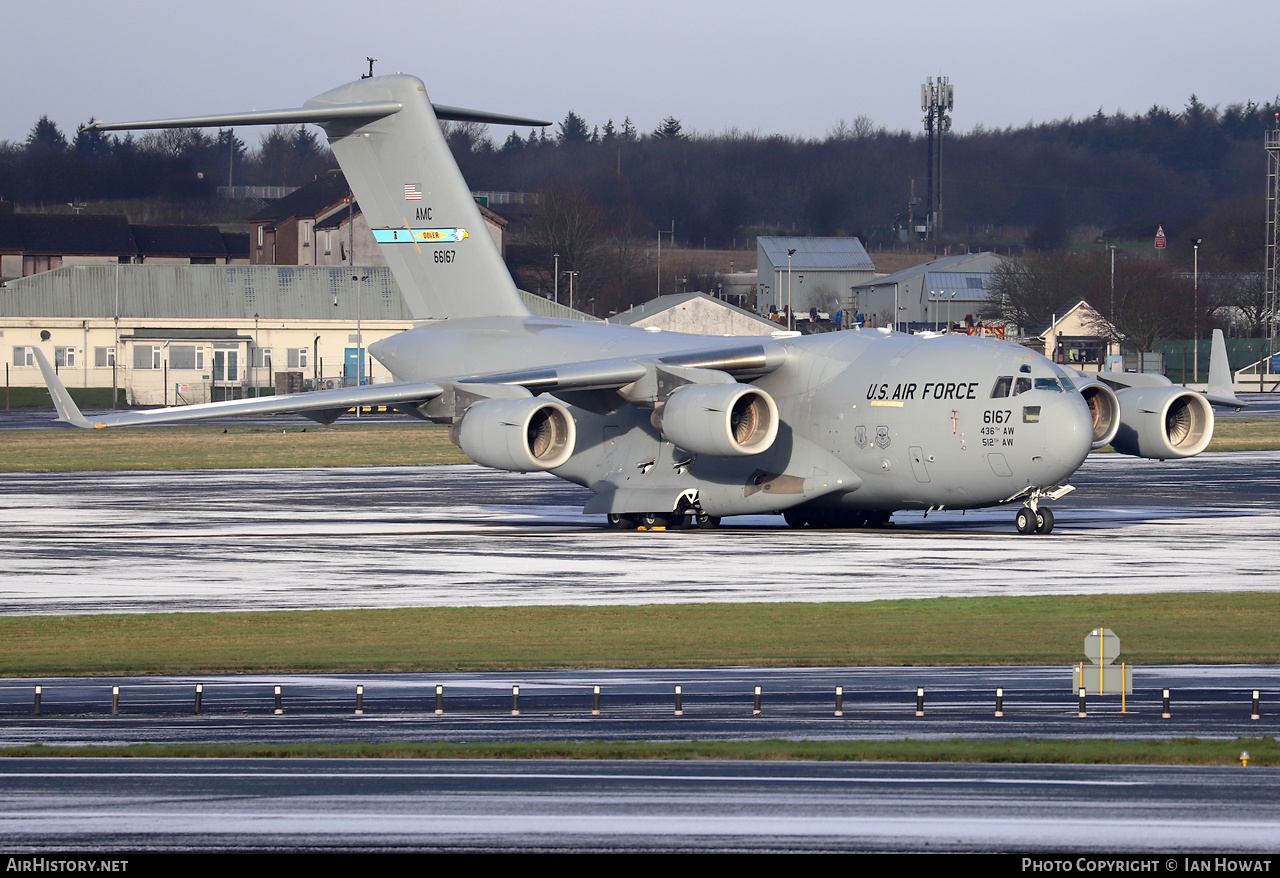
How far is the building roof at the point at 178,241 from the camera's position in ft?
362

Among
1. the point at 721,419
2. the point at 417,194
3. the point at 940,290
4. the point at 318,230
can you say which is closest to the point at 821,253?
the point at 940,290

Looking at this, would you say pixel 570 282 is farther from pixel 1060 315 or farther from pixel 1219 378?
pixel 1219 378

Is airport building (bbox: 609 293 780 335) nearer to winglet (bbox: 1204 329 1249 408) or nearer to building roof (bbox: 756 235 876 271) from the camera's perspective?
building roof (bbox: 756 235 876 271)

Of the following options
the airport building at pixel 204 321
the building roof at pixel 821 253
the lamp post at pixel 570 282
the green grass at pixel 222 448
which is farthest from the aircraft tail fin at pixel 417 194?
the building roof at pixel 821 253

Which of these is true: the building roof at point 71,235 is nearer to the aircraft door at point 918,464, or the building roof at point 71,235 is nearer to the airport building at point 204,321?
the airport building at point 204,321

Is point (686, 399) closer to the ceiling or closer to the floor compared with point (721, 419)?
closer to the ceiling

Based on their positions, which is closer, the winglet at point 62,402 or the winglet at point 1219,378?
the winglet at point 62,402

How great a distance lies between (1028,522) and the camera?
2831 centimetres

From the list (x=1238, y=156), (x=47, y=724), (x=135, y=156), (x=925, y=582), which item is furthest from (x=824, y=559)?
(x=135, y=156)

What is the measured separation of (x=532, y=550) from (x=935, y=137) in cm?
10159

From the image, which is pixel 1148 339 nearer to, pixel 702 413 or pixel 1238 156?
pixel 1238 156

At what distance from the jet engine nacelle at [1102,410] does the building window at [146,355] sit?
63.4 m

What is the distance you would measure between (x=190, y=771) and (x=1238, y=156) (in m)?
117

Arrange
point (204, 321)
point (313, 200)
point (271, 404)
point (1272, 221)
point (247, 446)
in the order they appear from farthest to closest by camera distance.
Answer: point (313, 200) < point (1272, 221) < point (204, 321) < point (247, 446) < point (271, 404)
